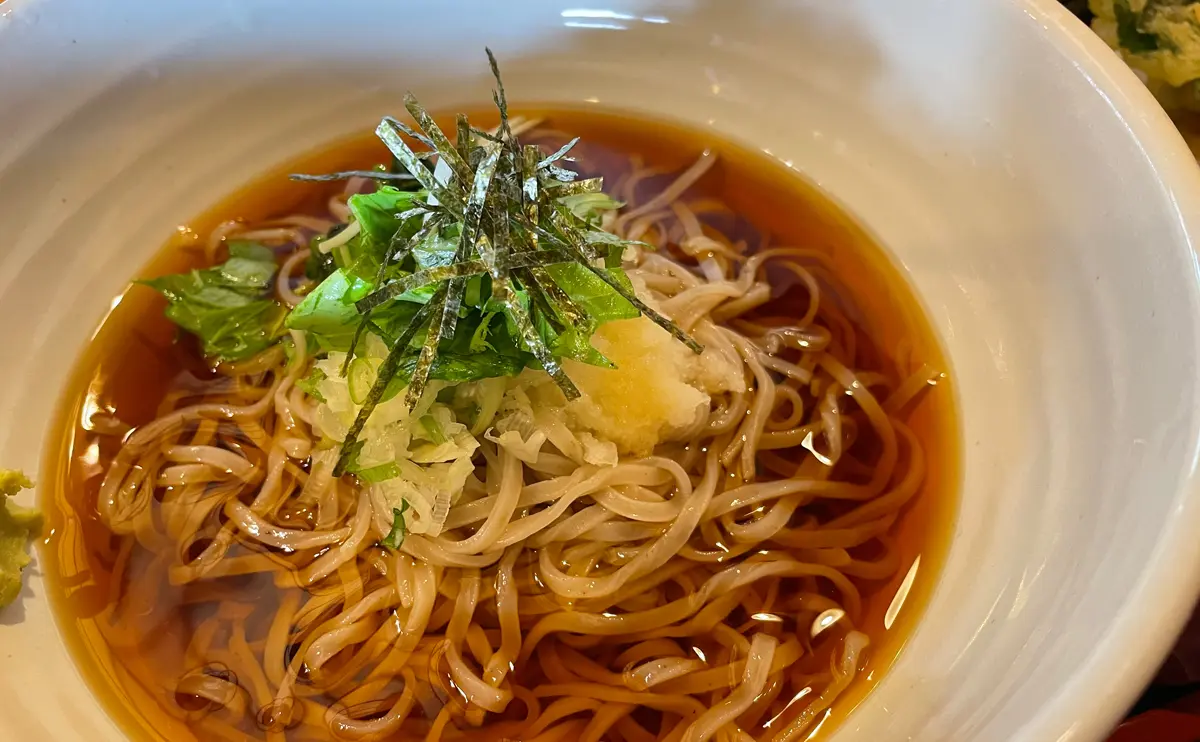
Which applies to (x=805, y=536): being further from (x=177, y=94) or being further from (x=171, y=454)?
(x=177, y=94)

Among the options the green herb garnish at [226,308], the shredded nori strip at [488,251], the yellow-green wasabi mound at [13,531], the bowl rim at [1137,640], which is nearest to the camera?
the bowl rim at [1137,640]

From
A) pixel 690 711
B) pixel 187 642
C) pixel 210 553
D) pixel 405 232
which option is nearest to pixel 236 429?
pixel 210 553

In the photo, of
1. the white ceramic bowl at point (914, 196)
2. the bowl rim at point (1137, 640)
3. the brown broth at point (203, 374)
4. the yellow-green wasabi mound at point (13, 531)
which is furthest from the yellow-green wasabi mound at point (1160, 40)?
the yellow-green wasabi mound at point (13, 531)

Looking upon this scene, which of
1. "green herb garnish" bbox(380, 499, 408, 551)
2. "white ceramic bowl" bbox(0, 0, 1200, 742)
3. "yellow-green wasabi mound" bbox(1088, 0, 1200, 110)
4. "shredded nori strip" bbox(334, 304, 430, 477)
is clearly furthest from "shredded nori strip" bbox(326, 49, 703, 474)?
"yellow-green wasabi mound" bbox(1088, 0, 1200, 110)

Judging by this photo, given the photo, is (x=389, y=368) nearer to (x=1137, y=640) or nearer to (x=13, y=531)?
(x=13, y=531)

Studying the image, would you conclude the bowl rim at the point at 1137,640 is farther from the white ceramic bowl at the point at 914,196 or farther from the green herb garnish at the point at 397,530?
the green herb garnish at the point at 397,530

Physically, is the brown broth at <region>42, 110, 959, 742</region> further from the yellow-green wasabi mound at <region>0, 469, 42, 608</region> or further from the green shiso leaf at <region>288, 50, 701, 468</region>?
the green shiso leaf at <region>288, 50, 701, 468</region>
